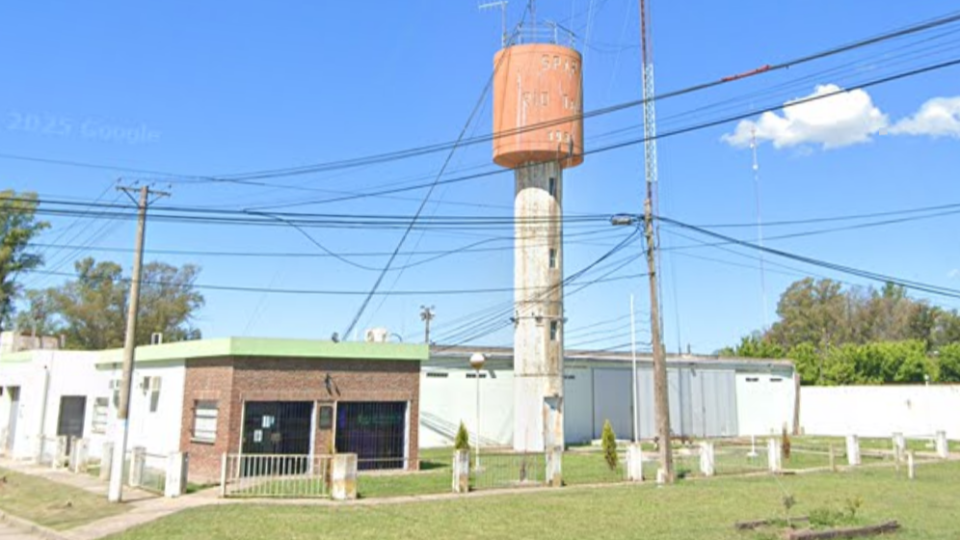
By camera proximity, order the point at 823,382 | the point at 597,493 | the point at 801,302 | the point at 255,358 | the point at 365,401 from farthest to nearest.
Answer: the point at 801,302, the point at 823,382, the point at 365,401, the point at 255,358, the point at 597,493

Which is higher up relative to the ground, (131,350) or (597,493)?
(131,350)

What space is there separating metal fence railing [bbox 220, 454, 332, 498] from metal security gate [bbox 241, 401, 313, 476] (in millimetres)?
106

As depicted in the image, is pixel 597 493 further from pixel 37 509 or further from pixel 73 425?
pixel 73 425

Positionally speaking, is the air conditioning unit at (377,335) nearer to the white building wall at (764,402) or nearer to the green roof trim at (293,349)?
the green roof trim at (293,349)

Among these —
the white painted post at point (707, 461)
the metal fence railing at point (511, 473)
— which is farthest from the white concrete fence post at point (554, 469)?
the white painted post at point (707, 461)

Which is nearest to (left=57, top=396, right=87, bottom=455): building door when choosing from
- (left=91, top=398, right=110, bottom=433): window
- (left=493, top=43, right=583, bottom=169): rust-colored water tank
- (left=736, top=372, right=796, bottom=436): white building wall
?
(left=91, top=398, right=110, bottom=433): window

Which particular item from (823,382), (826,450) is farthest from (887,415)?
(826,450)

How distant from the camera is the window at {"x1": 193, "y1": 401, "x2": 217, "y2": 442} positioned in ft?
73.9

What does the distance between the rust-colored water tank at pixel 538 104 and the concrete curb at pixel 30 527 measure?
25042 mm

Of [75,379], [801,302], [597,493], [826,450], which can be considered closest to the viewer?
[597,493]

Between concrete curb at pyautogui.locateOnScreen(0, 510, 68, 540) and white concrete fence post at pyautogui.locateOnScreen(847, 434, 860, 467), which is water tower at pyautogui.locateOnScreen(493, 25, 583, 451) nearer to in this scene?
white concrete fence post at pyautogui.locateOnScreen(847, 434, 860, 467)

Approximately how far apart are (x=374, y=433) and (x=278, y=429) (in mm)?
3057

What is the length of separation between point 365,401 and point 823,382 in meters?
44.4

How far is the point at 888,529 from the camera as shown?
1390cm
